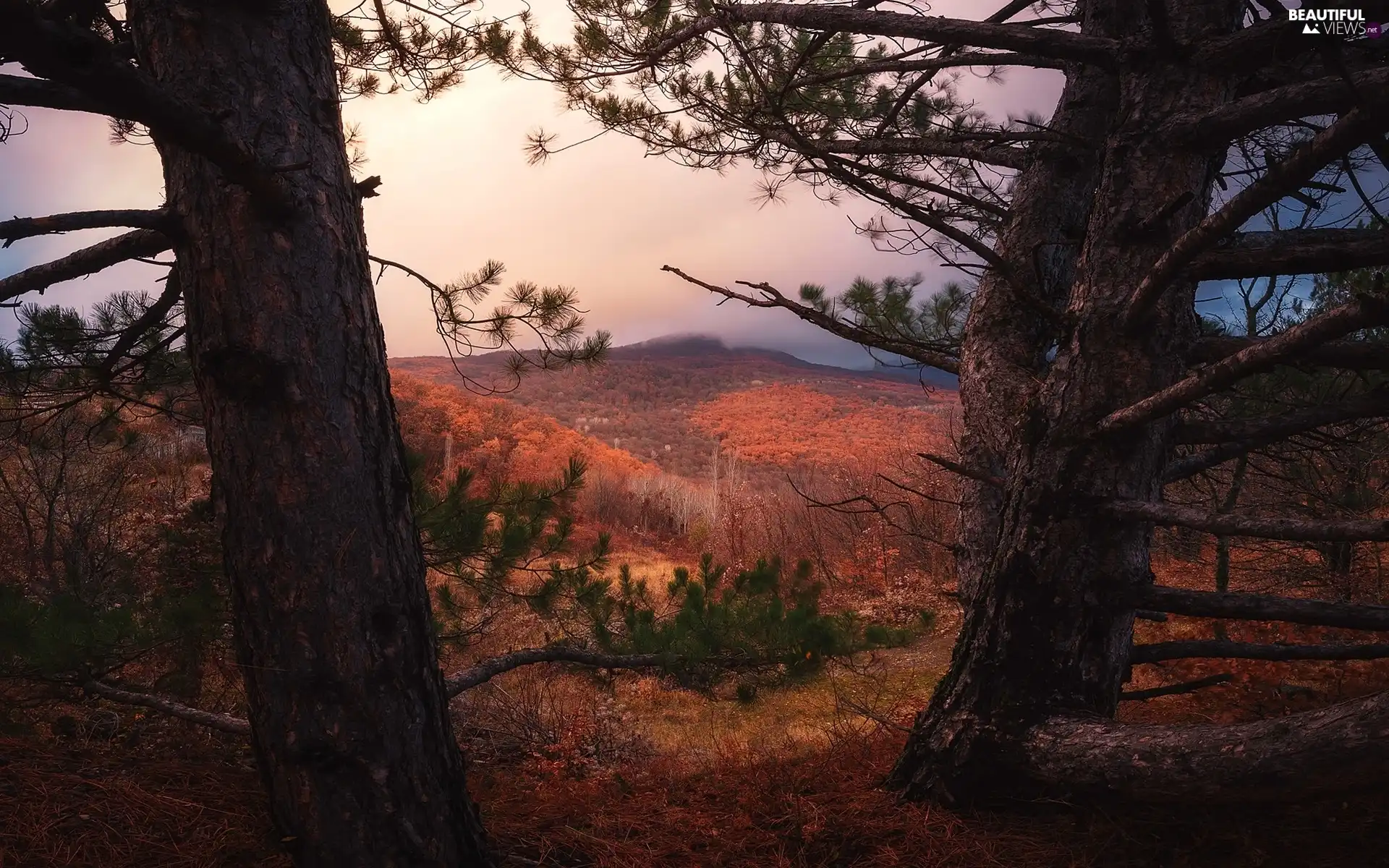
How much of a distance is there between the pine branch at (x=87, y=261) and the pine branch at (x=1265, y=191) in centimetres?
238

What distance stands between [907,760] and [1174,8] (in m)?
2.24

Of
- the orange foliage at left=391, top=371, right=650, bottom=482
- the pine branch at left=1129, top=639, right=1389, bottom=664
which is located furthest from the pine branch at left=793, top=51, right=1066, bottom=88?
the orange foliage at left=391, top=371, right=650, bottom=482

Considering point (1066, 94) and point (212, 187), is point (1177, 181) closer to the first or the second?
point (1066, 94)

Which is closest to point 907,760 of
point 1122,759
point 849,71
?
point 1122,759

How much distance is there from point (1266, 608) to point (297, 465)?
222cm

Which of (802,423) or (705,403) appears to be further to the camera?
(705,403)

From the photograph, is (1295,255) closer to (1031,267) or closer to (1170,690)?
(1170,690)

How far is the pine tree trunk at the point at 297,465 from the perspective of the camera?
181cm

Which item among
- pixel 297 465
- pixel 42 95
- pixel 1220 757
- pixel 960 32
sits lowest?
pixel 1220 757

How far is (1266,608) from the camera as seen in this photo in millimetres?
1739

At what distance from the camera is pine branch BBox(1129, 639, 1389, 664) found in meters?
1.75

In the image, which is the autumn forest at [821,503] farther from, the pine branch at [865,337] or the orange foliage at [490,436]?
the orange foliage at [490,436]

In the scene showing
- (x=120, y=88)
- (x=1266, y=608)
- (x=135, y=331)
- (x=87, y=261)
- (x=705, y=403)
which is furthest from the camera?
(x=705, y=403)

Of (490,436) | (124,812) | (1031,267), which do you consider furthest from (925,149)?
(490,436)
